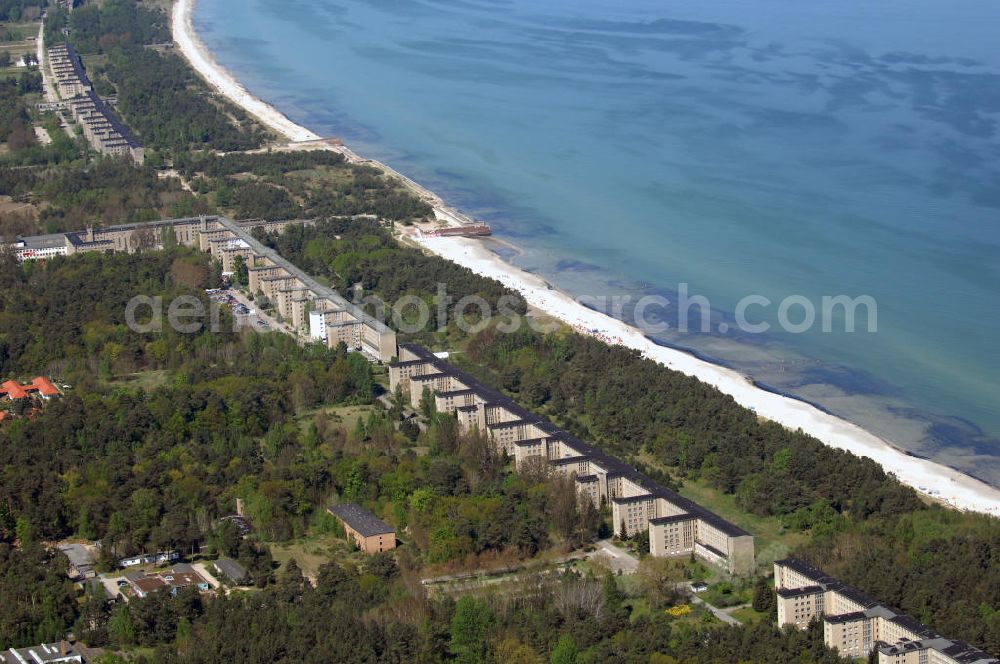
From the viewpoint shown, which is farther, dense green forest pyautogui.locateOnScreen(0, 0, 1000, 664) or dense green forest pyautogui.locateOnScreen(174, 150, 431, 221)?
dense green forest pyautogui.locateOnScreen(174, 150, 431, 221)

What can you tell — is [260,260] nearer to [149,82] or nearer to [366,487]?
[366,487]

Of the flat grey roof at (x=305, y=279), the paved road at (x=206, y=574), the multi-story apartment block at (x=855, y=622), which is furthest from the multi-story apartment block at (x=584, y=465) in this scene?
the paved road at (x=206, y=574)

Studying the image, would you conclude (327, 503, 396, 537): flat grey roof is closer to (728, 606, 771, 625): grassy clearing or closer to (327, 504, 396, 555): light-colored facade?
(327, 504, 396, 555): light-colored facade

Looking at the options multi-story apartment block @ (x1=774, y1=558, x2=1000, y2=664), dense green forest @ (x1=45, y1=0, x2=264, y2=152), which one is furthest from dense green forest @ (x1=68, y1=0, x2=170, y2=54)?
multi-story apartment block @ (x1=774, y1=558, x2=1000, y2=664)

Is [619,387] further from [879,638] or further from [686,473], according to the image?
[879,638]

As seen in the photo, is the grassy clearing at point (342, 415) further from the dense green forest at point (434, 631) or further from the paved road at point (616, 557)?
the dense green forest at point (434, 631)

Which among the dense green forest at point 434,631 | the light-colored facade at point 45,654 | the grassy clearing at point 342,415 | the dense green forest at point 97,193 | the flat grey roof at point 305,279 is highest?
the dense green forest at point 434,631

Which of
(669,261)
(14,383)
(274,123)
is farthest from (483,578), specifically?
(274,123)
